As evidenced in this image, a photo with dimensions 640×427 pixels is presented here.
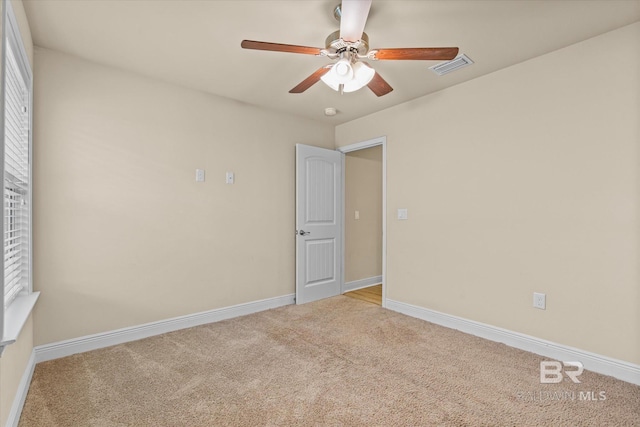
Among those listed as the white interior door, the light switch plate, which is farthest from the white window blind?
the white interior door

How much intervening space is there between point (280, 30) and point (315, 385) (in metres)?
2.40

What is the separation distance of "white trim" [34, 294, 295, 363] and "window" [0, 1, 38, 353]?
1.70 feet

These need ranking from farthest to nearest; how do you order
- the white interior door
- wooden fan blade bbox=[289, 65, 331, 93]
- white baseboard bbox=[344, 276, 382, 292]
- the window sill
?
white baseboard bbox=[344, 276, 382, 292], the white interior door, wooden fan blade bbox=[289, 65, 331, 93], the window sill

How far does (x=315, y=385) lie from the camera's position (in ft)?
6.94

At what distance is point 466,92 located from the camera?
3.05 m

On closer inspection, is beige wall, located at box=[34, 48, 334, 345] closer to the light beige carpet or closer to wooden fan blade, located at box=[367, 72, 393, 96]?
the light beige carpet

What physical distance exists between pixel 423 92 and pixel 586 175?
5.34ft

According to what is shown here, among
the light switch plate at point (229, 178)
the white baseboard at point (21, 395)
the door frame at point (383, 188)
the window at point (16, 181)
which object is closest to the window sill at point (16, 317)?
the window at point (16, 181)

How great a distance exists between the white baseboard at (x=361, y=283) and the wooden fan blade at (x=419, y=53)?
10.8 feet

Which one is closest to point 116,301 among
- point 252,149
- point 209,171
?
point 209,171

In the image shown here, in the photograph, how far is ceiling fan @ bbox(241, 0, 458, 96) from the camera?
1773 millimetres

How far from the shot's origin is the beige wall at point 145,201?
8.17 feet

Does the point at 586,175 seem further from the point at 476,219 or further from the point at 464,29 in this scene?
the point at 464,29

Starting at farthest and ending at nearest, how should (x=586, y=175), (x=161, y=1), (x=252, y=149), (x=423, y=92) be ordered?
(x=252, y=149) → (x=423, y=92) → (x=586, y=175) → (x=161, y=1)
